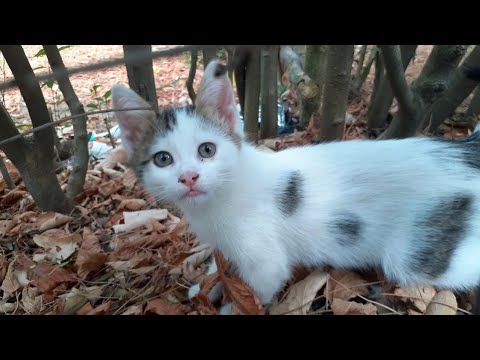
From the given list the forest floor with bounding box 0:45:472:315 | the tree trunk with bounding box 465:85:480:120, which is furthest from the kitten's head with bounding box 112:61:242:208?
the tree trunk with bounding box 465:85:480:120

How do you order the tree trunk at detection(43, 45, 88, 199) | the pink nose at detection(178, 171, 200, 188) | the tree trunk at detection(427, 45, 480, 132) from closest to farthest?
1. the pink nose at detection(178, 171, 200, 188)
2. the tree trunk at detection(43, 45, 88, 199)
3. the tree trunk at detection(427, 45, 480, 132)

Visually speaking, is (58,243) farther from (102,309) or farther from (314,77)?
(314,77)

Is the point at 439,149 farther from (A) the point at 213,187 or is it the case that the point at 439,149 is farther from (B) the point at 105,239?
(B) the point at 105,239

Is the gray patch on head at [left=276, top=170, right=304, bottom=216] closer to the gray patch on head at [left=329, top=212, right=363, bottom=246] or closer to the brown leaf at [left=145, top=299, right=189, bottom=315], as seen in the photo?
the gray patch on head at [left=329, top=212, right=363, bottom=246]

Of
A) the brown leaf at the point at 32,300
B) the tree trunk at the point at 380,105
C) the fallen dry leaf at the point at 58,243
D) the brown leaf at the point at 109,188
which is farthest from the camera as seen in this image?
the tree trunk at the point at 380,105

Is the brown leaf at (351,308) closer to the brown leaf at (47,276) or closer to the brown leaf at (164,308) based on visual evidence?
the brown leaf at (164,308)

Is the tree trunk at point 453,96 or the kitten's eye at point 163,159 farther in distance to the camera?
the tree trunk at point 453,96

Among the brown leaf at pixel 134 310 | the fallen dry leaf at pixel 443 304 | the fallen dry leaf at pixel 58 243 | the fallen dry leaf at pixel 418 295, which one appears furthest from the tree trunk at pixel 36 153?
the fallen dry leaf at pixel 443 304
